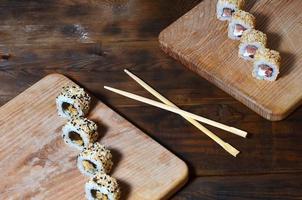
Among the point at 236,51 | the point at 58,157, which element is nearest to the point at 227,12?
the point at 236,51

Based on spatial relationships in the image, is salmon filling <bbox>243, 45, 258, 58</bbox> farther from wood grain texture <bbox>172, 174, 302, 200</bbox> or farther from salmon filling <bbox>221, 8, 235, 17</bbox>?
wood grain texture <bbox>172, 174, 302, 200</bbox>

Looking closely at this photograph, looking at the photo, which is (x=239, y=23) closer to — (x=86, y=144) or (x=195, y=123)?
(x=195, y=123)

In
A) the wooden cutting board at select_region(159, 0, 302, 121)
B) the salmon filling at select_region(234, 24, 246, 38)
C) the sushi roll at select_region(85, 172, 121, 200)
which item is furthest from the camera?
the salmon filling at select_region(234, 24, 246, 38)

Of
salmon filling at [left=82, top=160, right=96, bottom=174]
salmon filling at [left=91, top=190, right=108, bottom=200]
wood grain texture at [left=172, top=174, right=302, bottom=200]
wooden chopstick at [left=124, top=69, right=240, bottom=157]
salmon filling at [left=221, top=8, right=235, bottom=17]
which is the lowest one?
salmon filling at [left=91, top=190, right=108, bottom=200]

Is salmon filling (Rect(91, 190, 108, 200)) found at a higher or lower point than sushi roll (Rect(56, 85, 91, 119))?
lower

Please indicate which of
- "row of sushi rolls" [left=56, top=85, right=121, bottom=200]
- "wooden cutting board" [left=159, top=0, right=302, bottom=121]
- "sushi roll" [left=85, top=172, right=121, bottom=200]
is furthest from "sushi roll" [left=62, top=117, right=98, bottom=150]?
"wooden cutting board" [left=159, top=0, right=302, bottom=121]

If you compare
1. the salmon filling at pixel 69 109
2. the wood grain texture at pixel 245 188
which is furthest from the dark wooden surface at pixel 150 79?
the salmon filling at pixel 69 109
